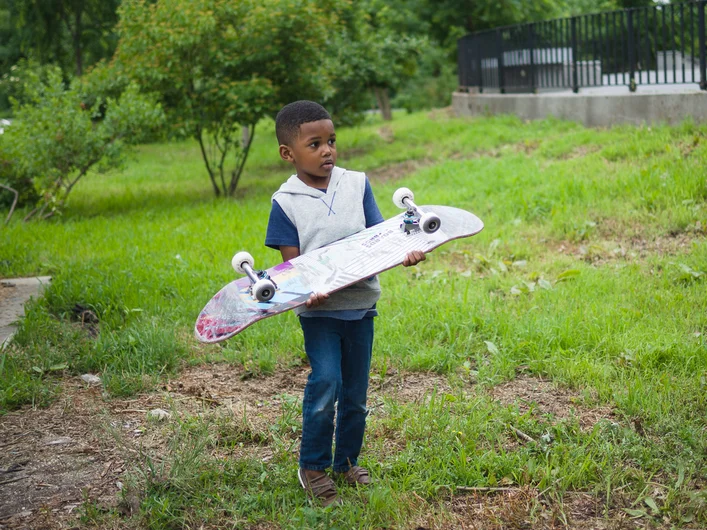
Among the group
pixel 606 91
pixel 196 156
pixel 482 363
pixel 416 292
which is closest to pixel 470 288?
pixel 416 292

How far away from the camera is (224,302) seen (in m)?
3.21

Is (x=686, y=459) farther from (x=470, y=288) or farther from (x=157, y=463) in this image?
(x=470, y=288)

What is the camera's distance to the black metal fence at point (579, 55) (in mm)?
10430

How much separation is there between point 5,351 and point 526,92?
1110 centimetres

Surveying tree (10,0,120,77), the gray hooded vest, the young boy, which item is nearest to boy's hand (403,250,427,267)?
the young boy

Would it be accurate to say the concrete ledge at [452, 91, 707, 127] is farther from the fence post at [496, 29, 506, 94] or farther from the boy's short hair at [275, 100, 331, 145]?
the boy's short hair at [275, 100, 331, 145]

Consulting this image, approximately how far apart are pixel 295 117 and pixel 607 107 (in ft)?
28.2

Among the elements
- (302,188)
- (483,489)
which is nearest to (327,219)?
(302,188)

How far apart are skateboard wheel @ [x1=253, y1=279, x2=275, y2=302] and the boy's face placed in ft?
1.70

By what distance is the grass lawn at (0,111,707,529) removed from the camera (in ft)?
10.5

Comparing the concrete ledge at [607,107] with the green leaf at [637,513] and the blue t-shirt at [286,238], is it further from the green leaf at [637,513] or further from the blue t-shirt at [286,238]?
the blue t-shirt at [286,238]

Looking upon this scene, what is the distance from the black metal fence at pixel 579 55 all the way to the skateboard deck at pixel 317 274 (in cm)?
754

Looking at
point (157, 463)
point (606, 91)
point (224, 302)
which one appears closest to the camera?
point (224, 302)

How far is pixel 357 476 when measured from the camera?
131 inches
